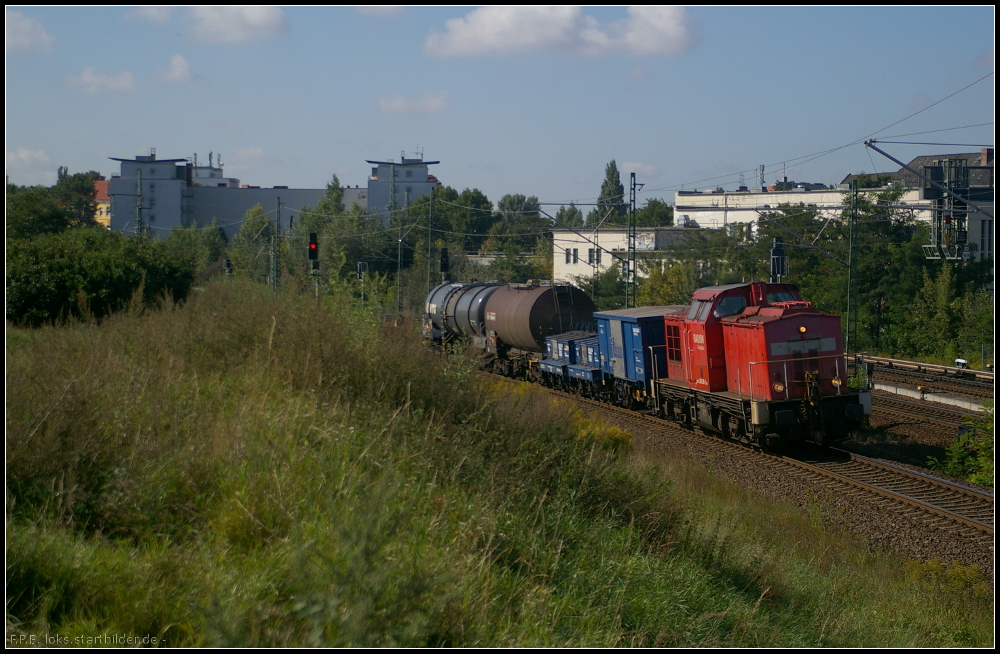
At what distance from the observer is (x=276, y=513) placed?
5.20 m

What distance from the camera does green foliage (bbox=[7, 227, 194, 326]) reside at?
1817cm

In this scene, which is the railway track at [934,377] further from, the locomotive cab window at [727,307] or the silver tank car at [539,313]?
the silver tank car at [539,313]

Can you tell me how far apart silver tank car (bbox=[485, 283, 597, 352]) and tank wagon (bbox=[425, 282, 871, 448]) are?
149 cm

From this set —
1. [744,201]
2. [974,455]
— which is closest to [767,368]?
[974,455]

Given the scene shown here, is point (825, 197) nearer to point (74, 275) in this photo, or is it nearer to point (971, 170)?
point (971, 170)

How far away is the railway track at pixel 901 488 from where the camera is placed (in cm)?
1122

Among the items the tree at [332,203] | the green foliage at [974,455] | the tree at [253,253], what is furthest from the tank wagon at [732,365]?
the tree at [332,203]

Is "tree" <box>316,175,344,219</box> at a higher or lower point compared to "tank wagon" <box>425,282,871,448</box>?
higher

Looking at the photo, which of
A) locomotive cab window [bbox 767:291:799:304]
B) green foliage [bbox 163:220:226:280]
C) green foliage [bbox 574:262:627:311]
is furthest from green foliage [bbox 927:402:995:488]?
green foliage [bbox 574:262:627:311]

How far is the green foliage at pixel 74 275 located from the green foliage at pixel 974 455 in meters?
17.2

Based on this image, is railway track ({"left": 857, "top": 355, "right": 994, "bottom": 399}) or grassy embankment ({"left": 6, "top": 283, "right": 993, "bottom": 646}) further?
railway track ({"left": 857, "top": 355, "right": 994, "bottom": 399})

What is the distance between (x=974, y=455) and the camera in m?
14.9

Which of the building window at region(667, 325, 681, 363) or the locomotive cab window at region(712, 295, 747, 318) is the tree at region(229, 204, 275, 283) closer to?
the building window at region(667, 325, 681, 363)

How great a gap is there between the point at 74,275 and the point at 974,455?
21.2 m
